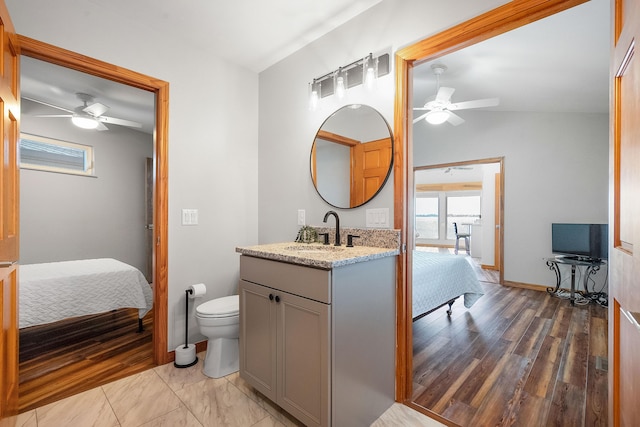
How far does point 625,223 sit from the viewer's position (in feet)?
3.06

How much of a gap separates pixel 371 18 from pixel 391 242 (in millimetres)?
1432

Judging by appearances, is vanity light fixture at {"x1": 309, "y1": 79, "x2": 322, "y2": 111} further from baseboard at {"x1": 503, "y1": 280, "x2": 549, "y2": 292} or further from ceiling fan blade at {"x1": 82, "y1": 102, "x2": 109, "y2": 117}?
baseboard at {"x1": 503, "y1": 280, "x2": 549, "y2": 292}

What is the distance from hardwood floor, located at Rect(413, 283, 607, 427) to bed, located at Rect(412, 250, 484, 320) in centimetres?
30

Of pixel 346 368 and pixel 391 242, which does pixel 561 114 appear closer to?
pixel 391 242

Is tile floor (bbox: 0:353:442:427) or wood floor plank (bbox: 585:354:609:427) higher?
tile floor (bbox: 0:353:442:427)

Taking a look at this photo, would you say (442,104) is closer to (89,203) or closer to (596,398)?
(596,398)

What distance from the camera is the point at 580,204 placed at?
424 cm

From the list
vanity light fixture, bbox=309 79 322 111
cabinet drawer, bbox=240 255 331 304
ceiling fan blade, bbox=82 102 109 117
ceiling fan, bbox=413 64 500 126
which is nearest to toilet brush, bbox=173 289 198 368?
cabinet drawer, bbox=240 255 331 304

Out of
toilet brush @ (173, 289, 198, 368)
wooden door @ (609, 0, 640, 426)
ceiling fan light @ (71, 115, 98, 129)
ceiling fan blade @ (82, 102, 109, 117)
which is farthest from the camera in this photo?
ceiling fan light @ (71, 115, 98, 129)

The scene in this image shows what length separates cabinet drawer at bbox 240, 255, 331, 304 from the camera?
138 cm

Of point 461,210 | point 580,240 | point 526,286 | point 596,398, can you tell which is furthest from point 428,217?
point 596,398

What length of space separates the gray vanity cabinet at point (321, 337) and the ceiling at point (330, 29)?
1638 mm

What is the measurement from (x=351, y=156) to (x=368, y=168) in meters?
0.19

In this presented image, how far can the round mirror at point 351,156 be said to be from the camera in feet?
6.20
